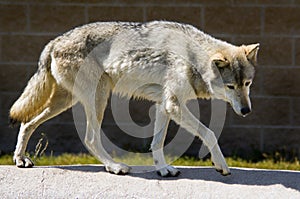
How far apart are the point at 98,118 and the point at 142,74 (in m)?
0.48

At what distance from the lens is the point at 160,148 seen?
5.93 m

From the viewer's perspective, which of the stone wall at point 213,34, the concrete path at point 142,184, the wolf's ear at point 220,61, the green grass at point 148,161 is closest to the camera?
the concrete path at point 142,184

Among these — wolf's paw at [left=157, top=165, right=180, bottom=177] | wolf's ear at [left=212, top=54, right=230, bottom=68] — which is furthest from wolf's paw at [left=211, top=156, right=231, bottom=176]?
wolf's ear at [left=212, top=54, right=230, bottom=68]

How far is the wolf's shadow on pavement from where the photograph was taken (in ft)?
18.2

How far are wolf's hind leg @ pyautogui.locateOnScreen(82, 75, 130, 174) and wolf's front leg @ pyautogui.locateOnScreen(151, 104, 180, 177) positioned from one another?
237 millimetres

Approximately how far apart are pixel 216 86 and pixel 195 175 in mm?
692

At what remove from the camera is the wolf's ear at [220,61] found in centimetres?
553

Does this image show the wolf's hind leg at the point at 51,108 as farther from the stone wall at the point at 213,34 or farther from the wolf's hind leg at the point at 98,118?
the stone wall at the point at 213,34

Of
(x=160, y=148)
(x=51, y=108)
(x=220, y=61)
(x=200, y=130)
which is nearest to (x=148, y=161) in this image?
(x=160, y=148)

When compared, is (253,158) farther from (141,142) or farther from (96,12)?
(96,12)

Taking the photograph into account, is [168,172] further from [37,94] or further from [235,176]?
[37,94]

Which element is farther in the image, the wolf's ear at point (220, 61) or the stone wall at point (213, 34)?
the stone wall at point (213, 34)

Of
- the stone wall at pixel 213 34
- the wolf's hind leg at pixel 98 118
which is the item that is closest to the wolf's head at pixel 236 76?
the wolf's hind leg at pixel 98 118

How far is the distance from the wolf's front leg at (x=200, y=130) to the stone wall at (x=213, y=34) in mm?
2519
